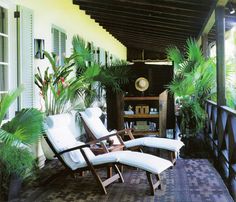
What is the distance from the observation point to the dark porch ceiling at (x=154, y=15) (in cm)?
710

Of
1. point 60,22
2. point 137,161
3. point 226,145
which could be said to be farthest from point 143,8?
point 137,161

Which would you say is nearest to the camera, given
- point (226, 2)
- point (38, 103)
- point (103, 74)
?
point (226, 2)

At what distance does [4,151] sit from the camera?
3629 mm

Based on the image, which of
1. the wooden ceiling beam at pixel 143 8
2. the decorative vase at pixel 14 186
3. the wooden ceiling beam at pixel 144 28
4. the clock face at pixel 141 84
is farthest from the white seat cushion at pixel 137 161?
the wooden ceiling beam at pixel 144 28

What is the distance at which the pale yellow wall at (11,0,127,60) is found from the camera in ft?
20.2

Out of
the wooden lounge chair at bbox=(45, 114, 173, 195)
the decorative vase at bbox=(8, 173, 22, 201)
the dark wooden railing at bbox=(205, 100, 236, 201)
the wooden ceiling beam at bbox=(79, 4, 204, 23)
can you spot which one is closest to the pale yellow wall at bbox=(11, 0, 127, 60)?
the wooden ceiling beam at bbox=(79, 4, 204, 23)

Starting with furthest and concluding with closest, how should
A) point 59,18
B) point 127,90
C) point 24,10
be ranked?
1. point 127,90
2. point 59,18
3. point 24,10

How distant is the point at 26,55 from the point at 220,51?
3113 mm

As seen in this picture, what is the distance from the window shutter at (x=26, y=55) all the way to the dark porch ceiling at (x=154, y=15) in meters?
2.76

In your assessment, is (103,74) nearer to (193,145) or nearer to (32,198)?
(193,145)

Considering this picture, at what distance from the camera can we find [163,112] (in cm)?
826

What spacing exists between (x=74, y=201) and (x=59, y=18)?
437cm

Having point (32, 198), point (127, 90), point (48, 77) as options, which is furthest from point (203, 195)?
point (127, 90)

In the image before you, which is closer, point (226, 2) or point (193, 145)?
point (226, 2)
